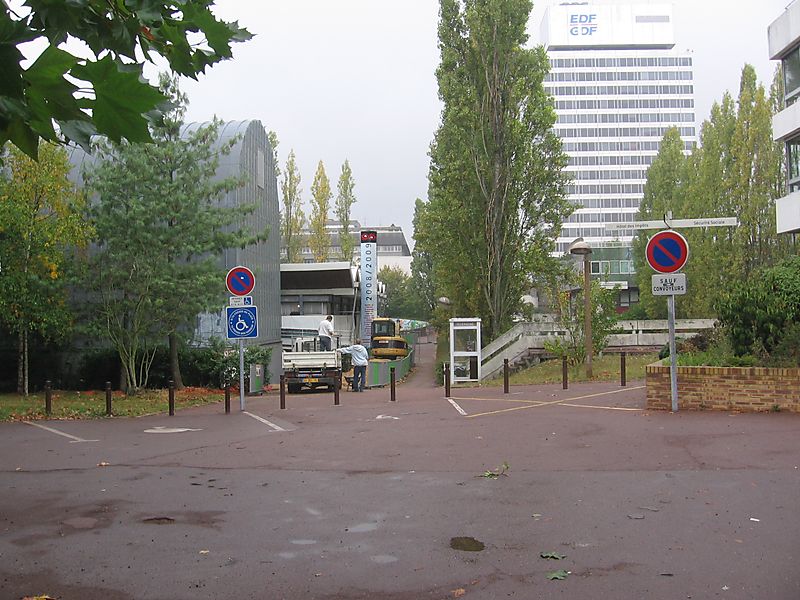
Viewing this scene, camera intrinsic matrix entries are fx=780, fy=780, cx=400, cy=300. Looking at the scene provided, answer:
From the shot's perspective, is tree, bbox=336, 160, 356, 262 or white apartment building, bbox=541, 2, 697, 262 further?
white apartment building, bbox=541, 2, 697, 262

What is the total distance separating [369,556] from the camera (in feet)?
18.6

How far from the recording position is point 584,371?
25.1m

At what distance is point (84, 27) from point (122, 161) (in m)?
20.0

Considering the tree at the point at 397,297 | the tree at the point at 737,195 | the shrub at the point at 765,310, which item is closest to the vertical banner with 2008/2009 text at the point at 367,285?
the tree at the point at 737,195

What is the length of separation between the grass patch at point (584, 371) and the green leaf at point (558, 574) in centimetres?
1718

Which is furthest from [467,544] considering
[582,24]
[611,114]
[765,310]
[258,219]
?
[582,24]

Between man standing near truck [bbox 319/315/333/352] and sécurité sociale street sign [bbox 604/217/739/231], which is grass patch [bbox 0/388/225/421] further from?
sécurité sociale street sign [bbox 604/217/739/231]

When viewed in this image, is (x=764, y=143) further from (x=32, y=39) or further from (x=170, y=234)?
(x=32, y=39)

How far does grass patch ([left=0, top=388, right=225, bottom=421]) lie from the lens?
1764cm

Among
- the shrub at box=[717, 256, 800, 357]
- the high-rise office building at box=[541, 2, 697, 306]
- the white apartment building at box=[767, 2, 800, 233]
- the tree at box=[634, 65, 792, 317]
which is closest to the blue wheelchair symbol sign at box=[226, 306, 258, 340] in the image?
the shrub at box=[717, 256, 800, 357]

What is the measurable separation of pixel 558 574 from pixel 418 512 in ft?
A: 6.78

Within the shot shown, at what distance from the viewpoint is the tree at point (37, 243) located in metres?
21.8

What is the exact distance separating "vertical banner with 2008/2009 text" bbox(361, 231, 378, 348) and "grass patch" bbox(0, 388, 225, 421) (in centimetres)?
1801

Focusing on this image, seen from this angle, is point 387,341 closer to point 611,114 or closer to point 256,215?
point 256,215
